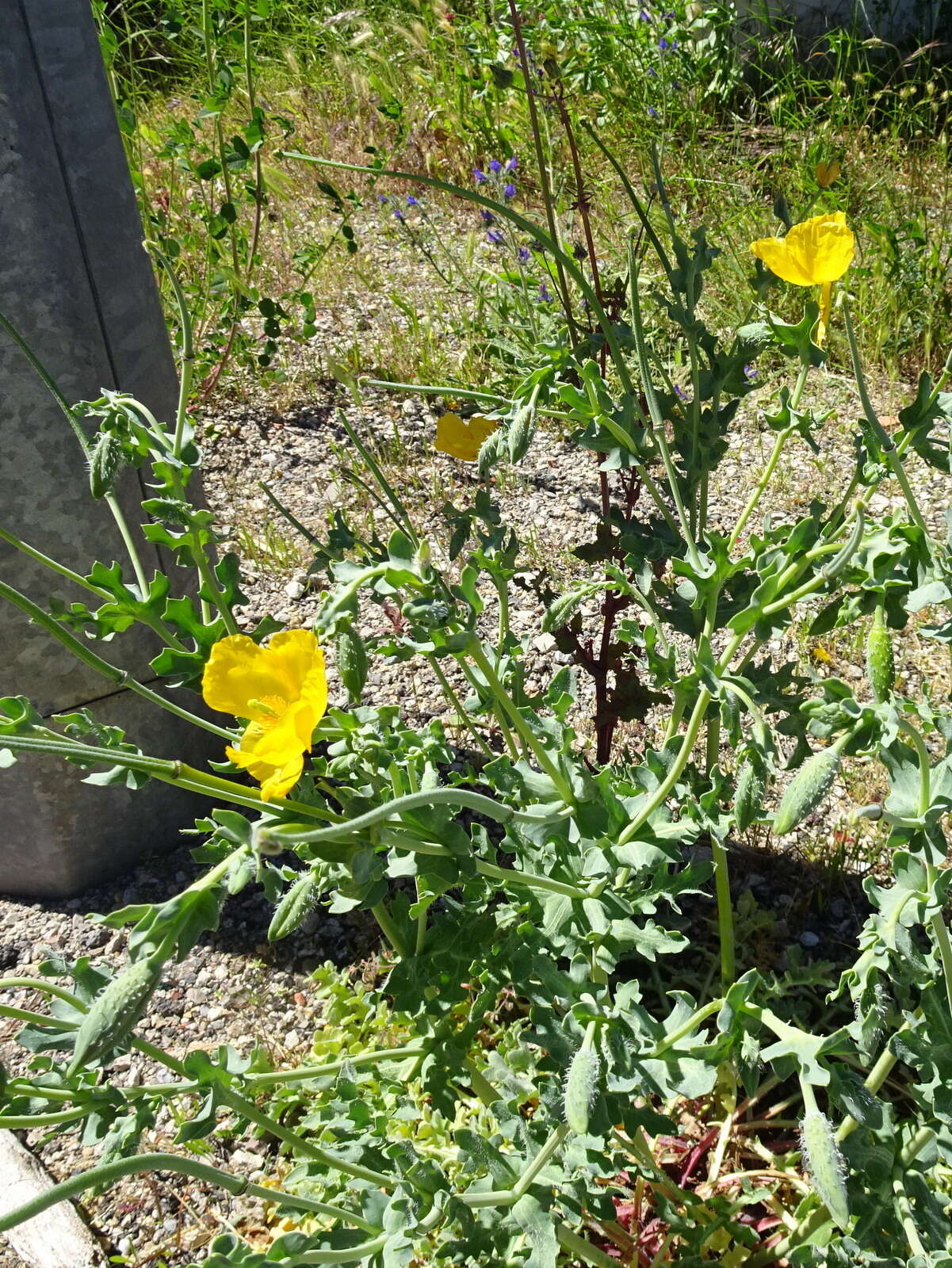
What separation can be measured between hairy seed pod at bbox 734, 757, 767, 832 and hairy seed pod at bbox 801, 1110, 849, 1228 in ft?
0.97

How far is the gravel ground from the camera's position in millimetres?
1734

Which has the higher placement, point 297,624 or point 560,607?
point 560,607

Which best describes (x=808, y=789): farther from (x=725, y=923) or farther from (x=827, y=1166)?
(x=725, y=923)

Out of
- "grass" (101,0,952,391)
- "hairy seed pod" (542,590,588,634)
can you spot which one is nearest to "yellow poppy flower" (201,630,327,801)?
"hairy seed pod" (542,590,588,634)

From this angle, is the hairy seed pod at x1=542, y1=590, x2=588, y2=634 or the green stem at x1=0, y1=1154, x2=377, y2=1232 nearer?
the green stem at x1=0, y1=1154, x2=377, y2=1232

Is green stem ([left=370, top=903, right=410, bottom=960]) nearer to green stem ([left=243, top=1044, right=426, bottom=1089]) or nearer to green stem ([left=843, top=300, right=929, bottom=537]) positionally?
green stem ([left=243, top=1044, right=426, bottom=1089])

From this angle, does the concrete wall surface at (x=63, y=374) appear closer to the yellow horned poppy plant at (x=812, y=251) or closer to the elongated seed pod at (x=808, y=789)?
the yellow horned poppy plant at (x=812, y=251)

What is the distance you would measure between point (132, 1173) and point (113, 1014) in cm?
19

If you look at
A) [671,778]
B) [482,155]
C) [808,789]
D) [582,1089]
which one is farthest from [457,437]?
[482,155]

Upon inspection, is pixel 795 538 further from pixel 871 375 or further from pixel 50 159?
pixel 871 375

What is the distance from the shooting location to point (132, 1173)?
0.97 meters

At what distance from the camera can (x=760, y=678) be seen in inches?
59.1

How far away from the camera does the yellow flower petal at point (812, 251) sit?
4.21ft

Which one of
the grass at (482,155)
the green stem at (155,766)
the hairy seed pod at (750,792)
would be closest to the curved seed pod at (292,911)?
the green stem at (155,766)
